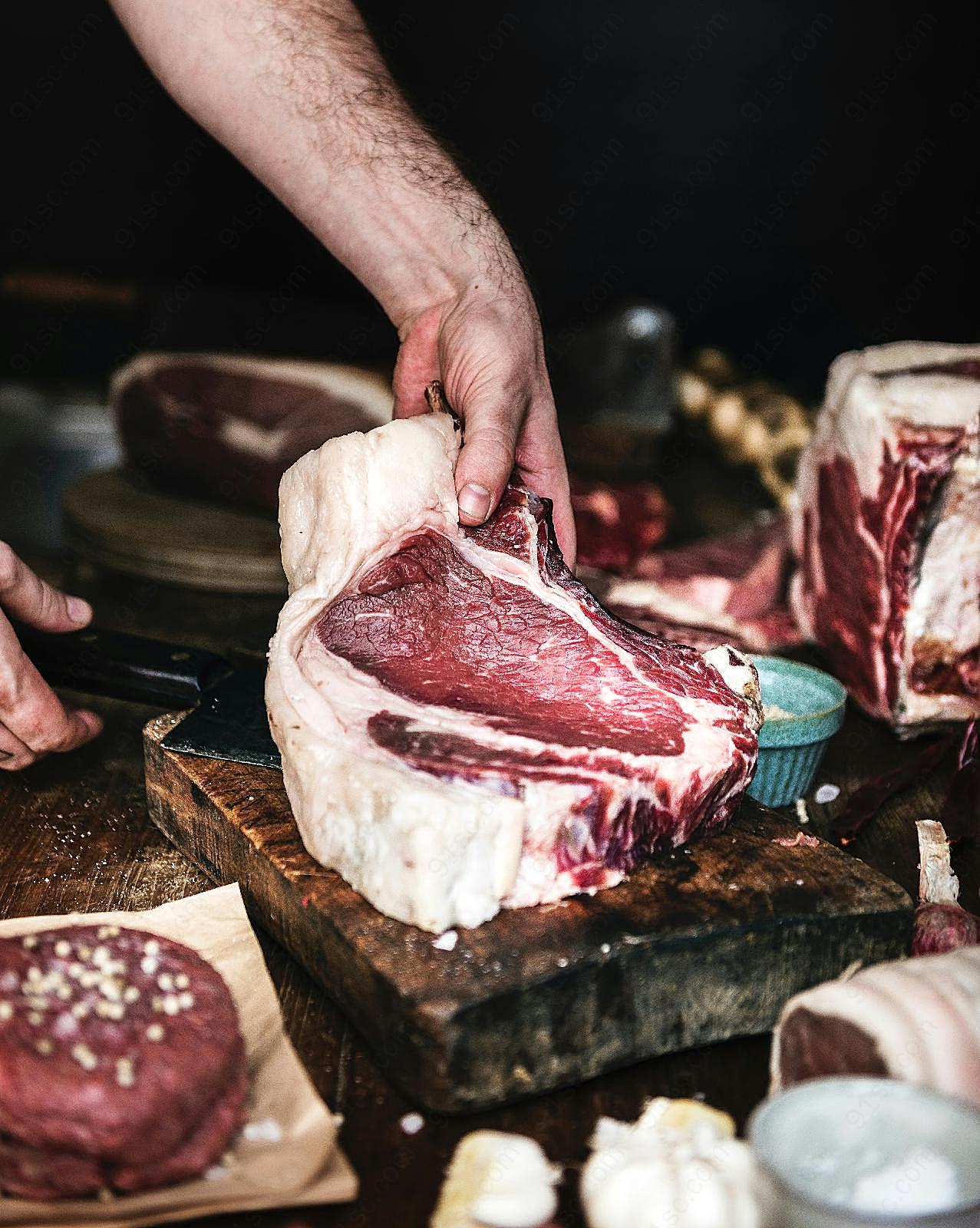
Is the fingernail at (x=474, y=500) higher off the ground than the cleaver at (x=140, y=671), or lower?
higher

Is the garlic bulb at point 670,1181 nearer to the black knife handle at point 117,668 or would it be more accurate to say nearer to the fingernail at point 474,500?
the fingernail at point 474,500

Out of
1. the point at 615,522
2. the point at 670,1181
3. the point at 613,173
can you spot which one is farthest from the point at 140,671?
the point at 613,173

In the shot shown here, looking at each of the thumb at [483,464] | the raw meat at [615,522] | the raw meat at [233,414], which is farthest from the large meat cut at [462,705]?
the raw meat at [233,414]

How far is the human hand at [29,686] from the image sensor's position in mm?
2553

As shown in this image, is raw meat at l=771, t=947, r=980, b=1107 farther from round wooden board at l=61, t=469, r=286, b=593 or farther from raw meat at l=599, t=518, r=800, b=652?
round wooden board at l=61, t=469, r=286, b=593

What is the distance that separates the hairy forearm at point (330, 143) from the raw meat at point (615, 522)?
1.24 metres

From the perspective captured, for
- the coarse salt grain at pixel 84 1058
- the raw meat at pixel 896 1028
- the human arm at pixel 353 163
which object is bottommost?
the coarse salt grain at pixel 84 1058

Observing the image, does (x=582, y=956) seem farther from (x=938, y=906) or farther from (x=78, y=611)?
(x=78, y=611)

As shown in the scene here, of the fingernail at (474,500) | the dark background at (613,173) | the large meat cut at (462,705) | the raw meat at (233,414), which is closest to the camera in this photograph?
the large meat cut at (462,705)

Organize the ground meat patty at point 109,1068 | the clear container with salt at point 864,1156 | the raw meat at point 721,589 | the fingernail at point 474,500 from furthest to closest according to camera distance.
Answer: the raw meat at point 721,589
the fingernail at point 474,500
the ground meat patty at point 109,1068
the clear container with salt at point 864,1156

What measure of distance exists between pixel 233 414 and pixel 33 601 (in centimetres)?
202

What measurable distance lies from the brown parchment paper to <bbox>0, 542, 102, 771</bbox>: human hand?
623 mm

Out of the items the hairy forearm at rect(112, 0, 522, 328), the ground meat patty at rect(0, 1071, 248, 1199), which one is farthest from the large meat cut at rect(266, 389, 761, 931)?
the hairy forearm at rect(112, 0, 522, 328)

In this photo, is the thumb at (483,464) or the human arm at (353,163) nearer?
the thumb at (483,464)
